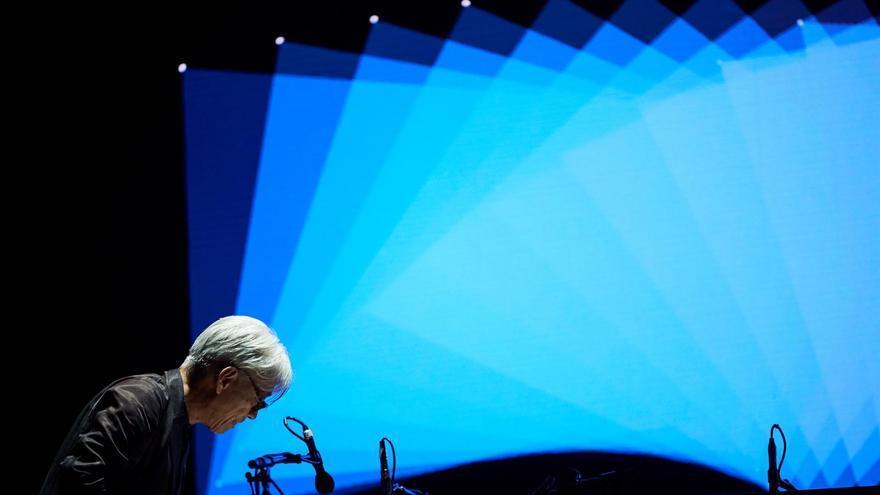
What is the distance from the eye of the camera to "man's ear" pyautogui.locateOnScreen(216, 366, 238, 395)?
212 centimetres

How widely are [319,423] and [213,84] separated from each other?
1691 millimetres

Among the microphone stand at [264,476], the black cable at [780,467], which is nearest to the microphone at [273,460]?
the microphone stand at [264,476]

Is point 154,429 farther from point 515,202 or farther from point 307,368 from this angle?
point 515,202

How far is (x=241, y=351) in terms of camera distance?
2.12m

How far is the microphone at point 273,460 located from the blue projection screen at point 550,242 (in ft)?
0.37

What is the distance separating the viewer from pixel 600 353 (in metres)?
4.04

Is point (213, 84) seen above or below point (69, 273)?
above

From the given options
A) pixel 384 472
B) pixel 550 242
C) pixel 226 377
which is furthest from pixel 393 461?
pixel 226 377

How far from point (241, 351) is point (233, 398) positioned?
143 mm

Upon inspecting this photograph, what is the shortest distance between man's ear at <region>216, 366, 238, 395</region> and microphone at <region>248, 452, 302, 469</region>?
5.01ft

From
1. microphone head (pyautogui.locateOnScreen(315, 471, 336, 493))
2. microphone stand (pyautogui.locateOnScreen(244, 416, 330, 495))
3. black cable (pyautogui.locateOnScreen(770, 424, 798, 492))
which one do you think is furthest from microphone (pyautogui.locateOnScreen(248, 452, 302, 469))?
black cable (pyautogui.locateOnScreen(770, 424, 798, 492))

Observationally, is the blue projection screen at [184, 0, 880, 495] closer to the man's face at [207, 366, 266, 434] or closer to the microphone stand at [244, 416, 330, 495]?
the microphone stand at [244, 416, 330, 495]

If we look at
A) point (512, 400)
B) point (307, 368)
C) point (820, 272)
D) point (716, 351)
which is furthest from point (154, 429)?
point (820, 272)

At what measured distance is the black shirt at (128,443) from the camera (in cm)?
183
